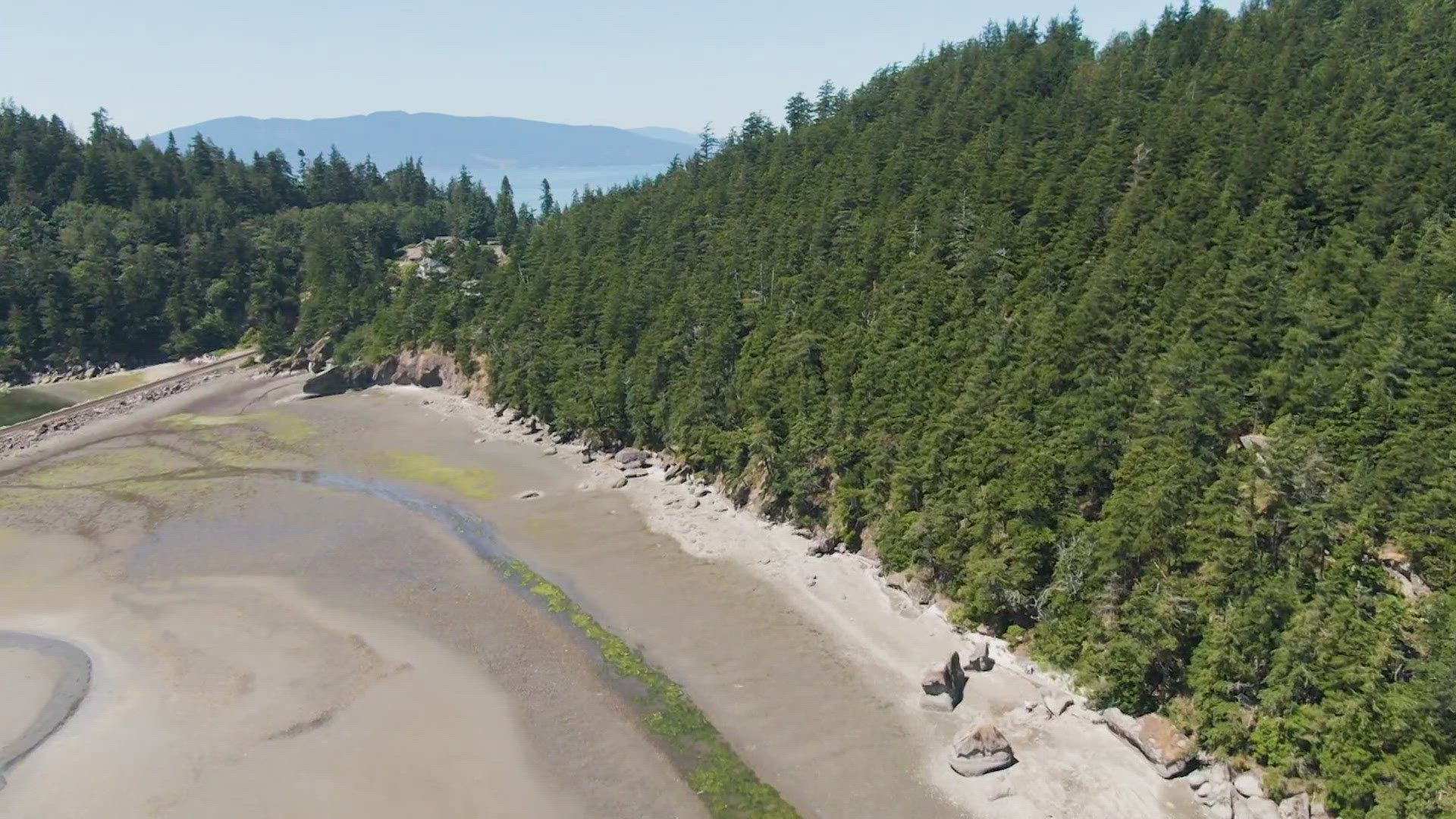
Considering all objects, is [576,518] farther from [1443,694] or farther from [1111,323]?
[1443,694]

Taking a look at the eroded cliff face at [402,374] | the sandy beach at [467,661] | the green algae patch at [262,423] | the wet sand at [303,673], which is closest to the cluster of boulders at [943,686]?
the sandy beach at [467,661]

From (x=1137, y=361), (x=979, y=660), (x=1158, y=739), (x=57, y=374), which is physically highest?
(x=1137, y=361)

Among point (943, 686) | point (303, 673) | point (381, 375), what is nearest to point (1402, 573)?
point (943, 686)

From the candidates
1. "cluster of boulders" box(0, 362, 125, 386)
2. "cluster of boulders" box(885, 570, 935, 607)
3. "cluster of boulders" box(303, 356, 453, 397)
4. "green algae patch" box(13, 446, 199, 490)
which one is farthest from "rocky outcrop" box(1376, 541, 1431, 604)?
"cluster of boulders" box(0, 362, 125, 386)

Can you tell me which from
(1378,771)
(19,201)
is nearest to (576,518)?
(1378,771)

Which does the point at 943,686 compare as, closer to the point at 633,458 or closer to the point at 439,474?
the point at 633,458

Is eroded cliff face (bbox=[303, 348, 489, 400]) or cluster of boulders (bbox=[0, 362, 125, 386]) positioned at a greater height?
eroded cliff face (bbox=[303, 348, 489, 400])

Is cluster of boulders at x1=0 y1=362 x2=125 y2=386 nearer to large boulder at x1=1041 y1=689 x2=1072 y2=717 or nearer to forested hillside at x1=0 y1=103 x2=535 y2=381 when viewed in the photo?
forested hillside at x1=0 y1=103 x2=535 y2=381
